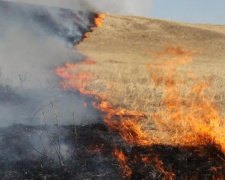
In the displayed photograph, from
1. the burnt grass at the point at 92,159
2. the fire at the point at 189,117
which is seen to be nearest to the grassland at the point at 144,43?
the fire at the point at 189,117

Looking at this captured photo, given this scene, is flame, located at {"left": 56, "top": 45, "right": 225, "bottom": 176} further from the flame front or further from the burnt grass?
the burnt grass

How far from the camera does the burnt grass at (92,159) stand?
519cm

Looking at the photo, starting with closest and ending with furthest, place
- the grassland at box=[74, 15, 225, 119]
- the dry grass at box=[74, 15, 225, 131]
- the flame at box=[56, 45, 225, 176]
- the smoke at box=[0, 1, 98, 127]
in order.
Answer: the flame at box=[56, 45, 225, 176] → the smoke at box=[0, 1, 98, 127] → the dry grass at box=[74, 15, 225, 131] → the grassland at box=[74, 15, 225, 119]

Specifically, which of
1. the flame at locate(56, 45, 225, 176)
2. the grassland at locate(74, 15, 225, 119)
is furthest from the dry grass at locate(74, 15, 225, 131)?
the flame at locate(56, 45, 225, 176)

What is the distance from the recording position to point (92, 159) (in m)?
5.70

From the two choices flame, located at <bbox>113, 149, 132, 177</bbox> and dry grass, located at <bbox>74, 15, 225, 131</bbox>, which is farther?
dry grass, located at <bbox>74, 15, 225, 131</bbox>

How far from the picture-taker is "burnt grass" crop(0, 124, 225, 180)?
5.19m

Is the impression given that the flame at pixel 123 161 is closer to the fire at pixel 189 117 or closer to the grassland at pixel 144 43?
the fire at pixel 189 117

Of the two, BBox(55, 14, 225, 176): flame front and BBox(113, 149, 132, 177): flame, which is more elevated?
BBox(55, 14, 225, 176): flame front

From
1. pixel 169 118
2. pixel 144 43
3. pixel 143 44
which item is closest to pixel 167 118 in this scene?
pixel 169 118

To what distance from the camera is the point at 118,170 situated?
17.4ft

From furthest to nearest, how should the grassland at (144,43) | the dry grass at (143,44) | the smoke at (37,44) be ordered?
the grassland at (144,43) → the dry grass at (143,44) → the smoke at (37,44)

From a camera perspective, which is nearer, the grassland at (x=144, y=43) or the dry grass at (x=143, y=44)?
the dry grass at (x=143, y=44)

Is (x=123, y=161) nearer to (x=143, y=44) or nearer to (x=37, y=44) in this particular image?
(x=37, y=44)
